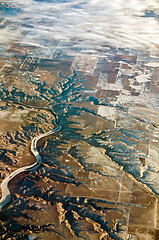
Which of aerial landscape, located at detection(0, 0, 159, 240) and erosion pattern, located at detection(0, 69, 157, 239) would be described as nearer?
erosion pattern, located at detection(0, 69, 157, 239)

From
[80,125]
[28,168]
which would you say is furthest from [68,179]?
[80,125]

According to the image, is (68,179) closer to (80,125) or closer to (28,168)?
(28,168)

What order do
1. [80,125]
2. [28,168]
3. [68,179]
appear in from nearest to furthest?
[68,179]
[28,168]
[80,125]

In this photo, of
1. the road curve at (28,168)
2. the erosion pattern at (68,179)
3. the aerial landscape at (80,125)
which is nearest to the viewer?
the erosion pattern at (68,179)

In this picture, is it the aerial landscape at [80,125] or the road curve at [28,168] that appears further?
the road curve at [28,168]

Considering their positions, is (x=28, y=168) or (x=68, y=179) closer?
(x=68, y=179)

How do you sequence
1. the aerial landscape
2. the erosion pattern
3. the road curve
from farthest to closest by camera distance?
the road curve
the aerial landscape
the erosion pattern

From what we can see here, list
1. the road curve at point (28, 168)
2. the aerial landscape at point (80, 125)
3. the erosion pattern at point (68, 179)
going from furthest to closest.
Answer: the road curve at point (28, 168)
the aerial landscape at point (80, 125)
the erosion pattern at point (68, 179)

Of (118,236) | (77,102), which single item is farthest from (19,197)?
(77,102)

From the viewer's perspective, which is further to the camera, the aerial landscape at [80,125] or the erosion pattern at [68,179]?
the aerial landscape at [80,125]

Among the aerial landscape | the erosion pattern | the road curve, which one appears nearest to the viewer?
the erosion pattern
